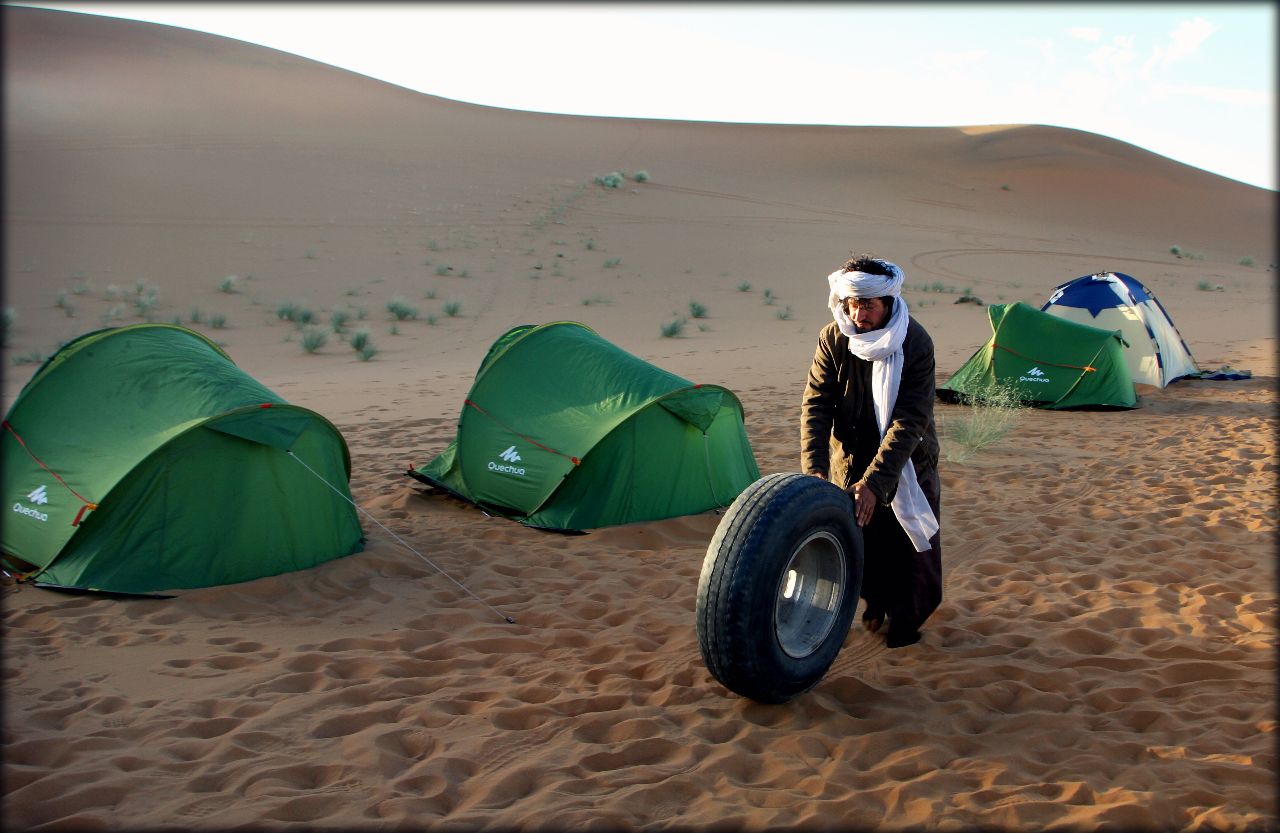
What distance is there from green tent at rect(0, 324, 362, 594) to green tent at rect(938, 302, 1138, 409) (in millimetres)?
8855

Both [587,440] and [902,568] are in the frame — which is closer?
[902,568]

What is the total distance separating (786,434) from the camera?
11117mm

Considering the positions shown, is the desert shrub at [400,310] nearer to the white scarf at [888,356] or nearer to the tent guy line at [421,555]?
the tent guy line at [421,555]

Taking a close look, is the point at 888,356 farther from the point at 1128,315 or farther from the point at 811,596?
the point at 1128,315

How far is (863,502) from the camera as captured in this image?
4.68 meters

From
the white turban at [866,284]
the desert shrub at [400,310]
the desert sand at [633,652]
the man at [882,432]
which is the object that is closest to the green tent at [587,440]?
the desert sand at [633,652]

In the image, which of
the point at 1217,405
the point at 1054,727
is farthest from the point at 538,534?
the point at 1217,405

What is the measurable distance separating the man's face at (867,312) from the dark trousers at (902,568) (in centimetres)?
84

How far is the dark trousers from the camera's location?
4969mm

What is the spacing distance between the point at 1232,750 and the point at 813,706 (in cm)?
175

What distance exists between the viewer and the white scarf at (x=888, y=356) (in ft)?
15.1

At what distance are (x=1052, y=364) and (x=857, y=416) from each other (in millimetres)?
8753

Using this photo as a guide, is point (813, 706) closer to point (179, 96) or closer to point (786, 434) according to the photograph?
point (786, 434)

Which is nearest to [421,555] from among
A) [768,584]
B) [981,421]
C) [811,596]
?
[811,596]
